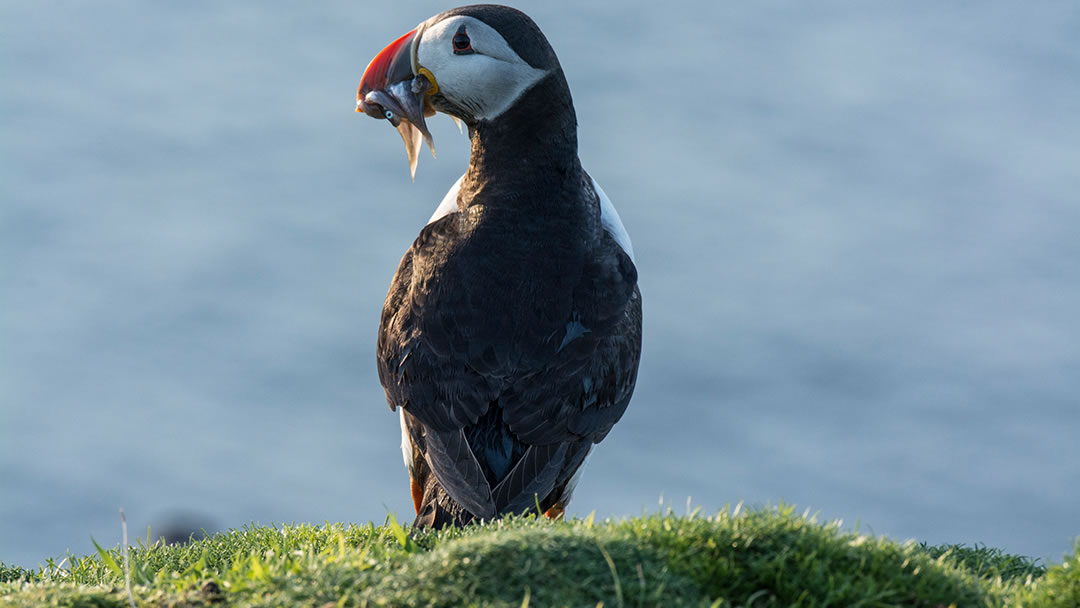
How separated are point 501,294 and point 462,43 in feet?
5.61

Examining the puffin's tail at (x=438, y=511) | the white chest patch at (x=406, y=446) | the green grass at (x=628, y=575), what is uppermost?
the white chest patch at (x=406, y=446)

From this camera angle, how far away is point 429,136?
296 inches

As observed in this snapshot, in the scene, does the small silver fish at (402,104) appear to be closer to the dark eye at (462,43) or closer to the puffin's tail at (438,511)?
the dark eye at (462,43)

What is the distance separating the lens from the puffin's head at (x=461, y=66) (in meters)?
7.01

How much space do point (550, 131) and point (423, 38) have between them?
1053 millimetres

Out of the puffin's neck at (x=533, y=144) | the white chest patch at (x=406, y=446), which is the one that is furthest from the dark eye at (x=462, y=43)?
the white chest patch at (x=406, y=446)

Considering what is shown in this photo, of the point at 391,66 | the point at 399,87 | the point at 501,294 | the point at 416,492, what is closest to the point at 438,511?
the point at 416,492

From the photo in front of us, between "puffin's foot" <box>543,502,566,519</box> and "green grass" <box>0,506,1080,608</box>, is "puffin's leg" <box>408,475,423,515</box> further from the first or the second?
"green grass" <box>0,506,1080,608</box>

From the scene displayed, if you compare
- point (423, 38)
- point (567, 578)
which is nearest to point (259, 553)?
point (567, 578)

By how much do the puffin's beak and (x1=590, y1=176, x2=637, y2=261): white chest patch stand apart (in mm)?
1285

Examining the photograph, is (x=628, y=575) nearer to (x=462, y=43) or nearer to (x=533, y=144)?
(x=533, y=144)

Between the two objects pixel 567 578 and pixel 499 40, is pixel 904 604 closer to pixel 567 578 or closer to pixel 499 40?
pixel 567 578

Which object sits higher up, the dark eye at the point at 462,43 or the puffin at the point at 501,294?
the dark eye at the point at 462,43

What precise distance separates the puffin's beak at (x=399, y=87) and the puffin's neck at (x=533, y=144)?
0.47 metres
